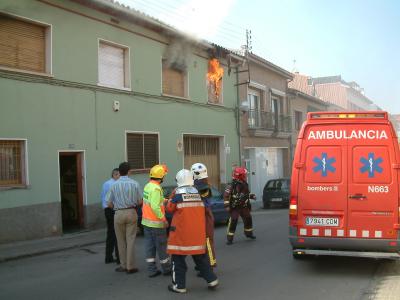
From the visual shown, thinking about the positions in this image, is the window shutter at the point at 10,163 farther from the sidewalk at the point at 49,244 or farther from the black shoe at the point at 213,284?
the black shoe at the point at 213,284

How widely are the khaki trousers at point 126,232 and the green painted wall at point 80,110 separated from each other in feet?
14.7

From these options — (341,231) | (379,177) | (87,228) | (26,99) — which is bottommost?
(87,228)

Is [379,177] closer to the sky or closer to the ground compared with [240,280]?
closer to the sky

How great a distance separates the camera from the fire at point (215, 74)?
19188 mm

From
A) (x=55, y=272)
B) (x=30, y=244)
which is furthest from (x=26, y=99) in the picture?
(x=55, y=272)

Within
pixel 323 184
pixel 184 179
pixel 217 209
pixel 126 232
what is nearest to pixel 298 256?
pixel 323 184

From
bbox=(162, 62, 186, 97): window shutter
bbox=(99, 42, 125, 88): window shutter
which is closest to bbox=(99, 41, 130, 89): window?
bbox=(99, 42, 125, 88): window shutter

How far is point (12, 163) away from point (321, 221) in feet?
24.6

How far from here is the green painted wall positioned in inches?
437

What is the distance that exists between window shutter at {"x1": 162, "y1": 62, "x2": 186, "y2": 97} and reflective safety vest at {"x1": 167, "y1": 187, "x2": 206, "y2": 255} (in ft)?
34.9

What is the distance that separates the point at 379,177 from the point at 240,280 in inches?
99.6

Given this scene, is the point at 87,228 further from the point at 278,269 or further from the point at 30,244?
the point at 278,269

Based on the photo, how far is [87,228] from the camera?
12844 millimetres

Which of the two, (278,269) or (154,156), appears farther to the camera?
(154,156)
